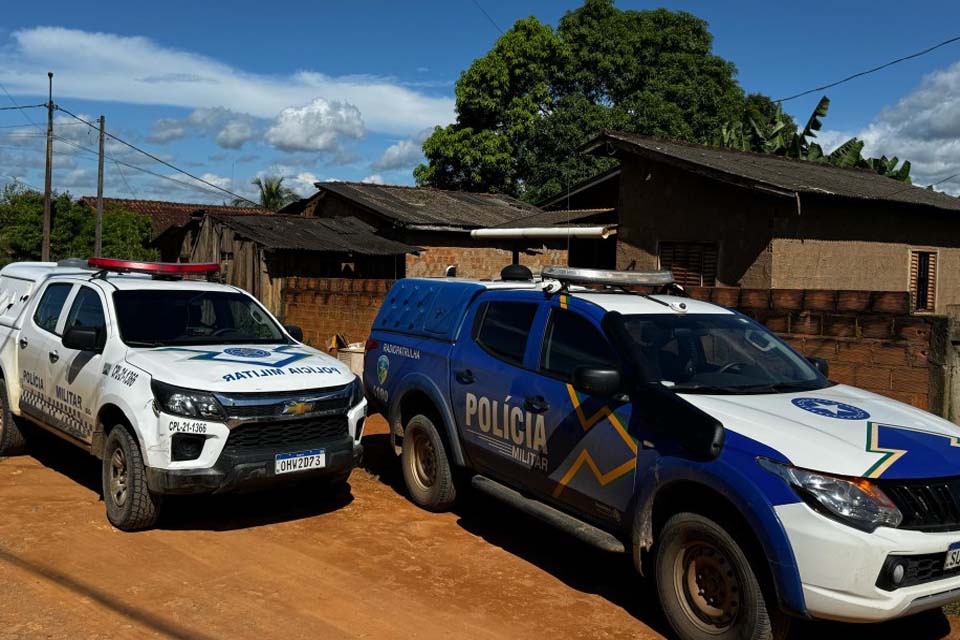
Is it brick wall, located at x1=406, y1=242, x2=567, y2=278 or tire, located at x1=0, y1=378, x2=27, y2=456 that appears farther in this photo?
brick wall, located at x1=406, y1=242, x2=567, y2=278

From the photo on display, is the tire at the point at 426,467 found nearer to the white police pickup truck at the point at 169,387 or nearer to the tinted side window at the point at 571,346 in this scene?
the white police pickup truck at the point at 169,387

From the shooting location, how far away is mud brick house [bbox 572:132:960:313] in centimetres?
1233

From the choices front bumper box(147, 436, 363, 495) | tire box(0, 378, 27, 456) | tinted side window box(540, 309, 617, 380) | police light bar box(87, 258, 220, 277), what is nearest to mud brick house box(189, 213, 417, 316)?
tire box(0, 378, 27, 456)

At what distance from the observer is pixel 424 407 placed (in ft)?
24.2

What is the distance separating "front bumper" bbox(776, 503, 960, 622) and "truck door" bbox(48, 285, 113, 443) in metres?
5.22

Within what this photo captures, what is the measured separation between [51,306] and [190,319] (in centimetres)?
159

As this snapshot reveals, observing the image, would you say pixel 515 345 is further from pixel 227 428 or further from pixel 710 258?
pixel 710 258

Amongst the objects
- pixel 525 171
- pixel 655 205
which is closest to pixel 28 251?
pixel 525 171

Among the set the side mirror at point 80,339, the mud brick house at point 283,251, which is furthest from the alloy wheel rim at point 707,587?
the mud brick house at point 283,251

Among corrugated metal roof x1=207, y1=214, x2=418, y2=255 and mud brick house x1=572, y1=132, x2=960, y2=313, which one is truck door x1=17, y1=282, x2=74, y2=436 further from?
corrugated metal roof x1=207, y1=214, x2=418, y2=255

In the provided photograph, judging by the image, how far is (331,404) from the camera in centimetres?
670

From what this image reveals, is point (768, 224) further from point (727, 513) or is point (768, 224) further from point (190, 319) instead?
point (727, 513)

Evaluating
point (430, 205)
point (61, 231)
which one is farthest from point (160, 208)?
point (430, 205)

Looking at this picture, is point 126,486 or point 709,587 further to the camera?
point 126,486
